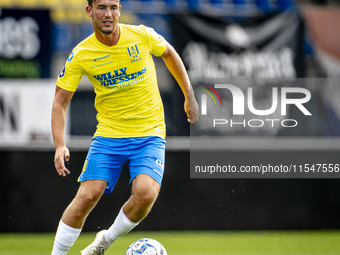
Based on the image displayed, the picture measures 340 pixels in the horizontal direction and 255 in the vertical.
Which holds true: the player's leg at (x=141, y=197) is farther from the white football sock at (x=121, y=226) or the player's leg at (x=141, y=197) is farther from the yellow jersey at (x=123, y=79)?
the yellow jersey at (x=123, y=79)

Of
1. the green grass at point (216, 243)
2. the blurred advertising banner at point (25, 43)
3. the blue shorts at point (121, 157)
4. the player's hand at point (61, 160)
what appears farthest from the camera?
the blurred advertising banner at point (25, 43)

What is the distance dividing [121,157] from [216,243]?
103 inches

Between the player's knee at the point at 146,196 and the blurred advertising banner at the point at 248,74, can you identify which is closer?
the player's knee at the point at 146,196

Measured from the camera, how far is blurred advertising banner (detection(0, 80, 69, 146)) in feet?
23.4

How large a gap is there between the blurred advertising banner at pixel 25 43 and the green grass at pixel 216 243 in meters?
2.22

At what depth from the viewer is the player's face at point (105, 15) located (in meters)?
4.18

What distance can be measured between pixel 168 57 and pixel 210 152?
2937mm

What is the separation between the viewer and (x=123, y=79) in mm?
4355

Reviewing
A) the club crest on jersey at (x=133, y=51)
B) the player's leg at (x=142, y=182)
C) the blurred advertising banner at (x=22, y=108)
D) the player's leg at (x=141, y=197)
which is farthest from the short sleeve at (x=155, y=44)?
the blurred advertising banner at (x=22, y=108)

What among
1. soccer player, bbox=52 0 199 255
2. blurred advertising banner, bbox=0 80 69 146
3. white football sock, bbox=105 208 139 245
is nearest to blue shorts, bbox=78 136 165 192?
soccer player, bbox=52 0 199 255

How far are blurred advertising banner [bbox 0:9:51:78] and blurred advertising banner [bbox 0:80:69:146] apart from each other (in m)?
0.14

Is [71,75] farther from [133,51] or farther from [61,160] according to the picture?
[61,160]

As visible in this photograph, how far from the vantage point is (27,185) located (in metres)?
7.13

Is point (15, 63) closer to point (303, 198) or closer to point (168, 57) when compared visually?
point (168, 57)
